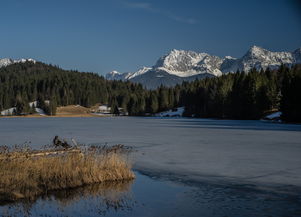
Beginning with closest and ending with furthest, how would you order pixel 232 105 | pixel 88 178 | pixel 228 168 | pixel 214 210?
pixel 214 210 → pixel 88 178 → pixel 228 168 → pixel 232 105

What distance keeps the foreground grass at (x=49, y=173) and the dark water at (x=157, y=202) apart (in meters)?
0.66

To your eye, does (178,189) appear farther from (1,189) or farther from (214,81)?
(214,81)

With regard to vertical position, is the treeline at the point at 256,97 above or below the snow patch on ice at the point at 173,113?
above

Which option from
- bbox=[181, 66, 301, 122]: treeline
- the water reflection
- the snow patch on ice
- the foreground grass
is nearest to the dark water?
the water reflection

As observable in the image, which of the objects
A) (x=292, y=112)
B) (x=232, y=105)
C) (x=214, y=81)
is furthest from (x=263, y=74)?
(x=292, y=112)

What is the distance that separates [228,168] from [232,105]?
324ft

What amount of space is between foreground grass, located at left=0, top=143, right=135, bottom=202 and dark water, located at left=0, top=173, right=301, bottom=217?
2.16 ft

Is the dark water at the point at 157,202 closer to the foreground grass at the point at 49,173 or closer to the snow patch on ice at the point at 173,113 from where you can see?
the foreground grass at the point at 49,173

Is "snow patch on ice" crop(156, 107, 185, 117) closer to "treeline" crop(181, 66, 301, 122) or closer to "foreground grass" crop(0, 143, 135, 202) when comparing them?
"treeline" crop(181, 66, 301, 122)

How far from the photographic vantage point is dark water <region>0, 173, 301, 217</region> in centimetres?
1080

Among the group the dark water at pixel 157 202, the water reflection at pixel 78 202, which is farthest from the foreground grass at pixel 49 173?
the dark water at pixel 157 202

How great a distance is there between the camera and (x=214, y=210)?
10922 millimetres

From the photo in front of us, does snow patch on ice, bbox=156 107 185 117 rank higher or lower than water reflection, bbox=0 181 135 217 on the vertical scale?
higher

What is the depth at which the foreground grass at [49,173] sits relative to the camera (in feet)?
43.0
